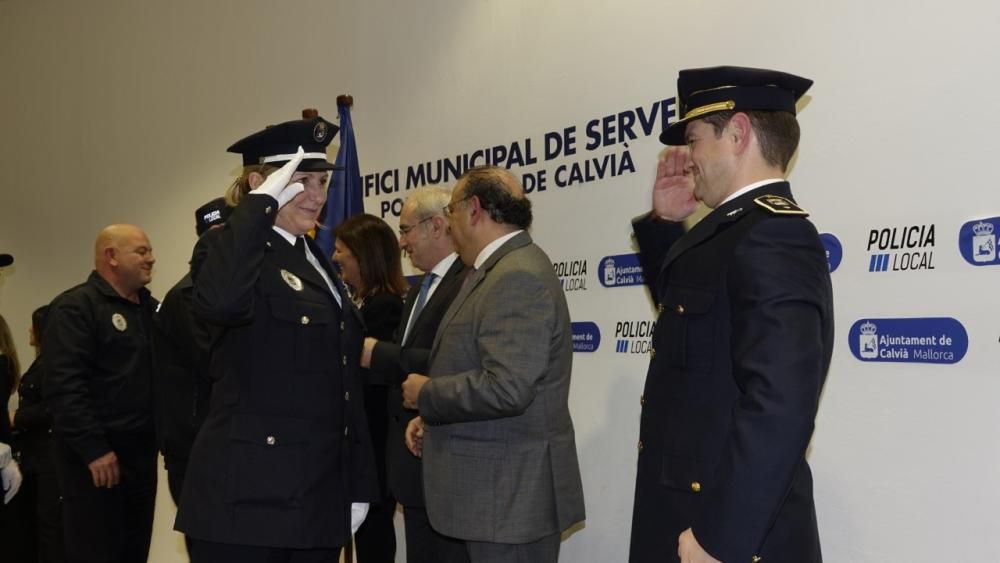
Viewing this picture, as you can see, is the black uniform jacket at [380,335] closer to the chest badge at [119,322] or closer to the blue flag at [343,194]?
the blue flag at [343,194]

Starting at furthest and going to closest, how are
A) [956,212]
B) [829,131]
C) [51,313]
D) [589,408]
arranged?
[51,313] → [589,408] → [829,131] → [956,212]

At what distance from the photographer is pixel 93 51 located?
630 centimetres

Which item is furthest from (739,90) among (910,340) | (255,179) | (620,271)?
(620,271)

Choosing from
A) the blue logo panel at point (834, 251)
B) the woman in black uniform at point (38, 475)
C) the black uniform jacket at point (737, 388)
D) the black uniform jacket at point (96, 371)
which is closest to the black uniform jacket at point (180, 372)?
the black uniform jacket at point (96, 371)

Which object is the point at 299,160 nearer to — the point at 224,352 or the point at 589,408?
the point at 224,352

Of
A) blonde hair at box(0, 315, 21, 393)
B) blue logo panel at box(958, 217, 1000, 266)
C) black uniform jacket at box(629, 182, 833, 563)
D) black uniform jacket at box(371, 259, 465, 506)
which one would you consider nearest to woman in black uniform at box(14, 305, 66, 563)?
blonde hair at box(0, 315, 21, 393)

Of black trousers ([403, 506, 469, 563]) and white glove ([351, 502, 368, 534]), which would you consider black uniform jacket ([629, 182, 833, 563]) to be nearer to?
white glove ([351, 502, 368, 534])

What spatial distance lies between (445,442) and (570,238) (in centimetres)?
132

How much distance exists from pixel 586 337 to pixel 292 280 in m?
1.52

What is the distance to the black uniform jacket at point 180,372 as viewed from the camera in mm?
2893

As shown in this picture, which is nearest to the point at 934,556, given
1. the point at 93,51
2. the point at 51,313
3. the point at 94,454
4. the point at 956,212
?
the point at 956,212

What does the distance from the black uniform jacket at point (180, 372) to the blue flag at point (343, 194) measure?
1.04 meters

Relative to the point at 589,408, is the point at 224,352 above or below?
above

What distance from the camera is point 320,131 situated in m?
2.32
